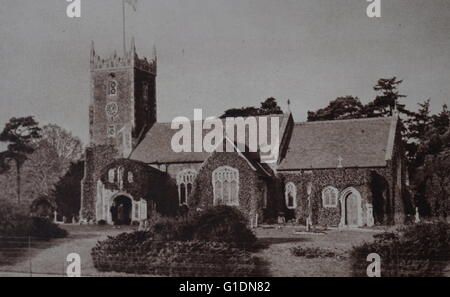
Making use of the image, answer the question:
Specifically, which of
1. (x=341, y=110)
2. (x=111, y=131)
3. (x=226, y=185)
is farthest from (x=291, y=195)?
(x=111, y=131)

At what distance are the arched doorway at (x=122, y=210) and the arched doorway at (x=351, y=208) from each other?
4.39 meters

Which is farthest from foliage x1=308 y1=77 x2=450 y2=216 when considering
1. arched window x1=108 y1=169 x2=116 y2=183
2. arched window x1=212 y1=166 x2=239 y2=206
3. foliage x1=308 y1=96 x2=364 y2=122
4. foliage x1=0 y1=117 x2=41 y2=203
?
foliage x1=0 y1=117 x2=41 y2=203

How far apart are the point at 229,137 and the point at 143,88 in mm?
2216

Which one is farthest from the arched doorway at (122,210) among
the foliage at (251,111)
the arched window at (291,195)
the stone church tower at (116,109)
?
the arched window at (291,195)

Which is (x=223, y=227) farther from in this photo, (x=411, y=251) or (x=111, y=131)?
(x=111, y=131)

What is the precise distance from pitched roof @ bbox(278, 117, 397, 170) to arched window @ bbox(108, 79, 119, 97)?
13.6ft

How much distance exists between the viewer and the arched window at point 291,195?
43.2 ft

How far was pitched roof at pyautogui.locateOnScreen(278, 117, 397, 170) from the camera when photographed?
1305 centimetres

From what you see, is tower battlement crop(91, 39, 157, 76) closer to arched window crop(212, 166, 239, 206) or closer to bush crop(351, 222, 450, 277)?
arched window crop(212, 166, 239, 206)

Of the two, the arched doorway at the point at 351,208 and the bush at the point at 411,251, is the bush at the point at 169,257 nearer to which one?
the bush at the point at 411,251

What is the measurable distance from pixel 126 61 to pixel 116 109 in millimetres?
1176

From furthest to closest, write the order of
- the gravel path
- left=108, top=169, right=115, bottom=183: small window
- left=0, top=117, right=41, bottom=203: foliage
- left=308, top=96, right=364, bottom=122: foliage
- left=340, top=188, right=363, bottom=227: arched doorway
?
left=108, top=169, right=115, bottom=183: small window
left=0, top=117, right=41, bottom=203: foliage
the gravel path
left=340, top=188, right=363, bottom=227: arched doorway
left=308, top=96, right=364, bottom=122: foliage
